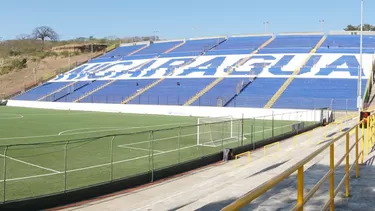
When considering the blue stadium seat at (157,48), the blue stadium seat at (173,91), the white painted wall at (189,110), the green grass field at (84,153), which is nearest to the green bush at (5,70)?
the blue stadium seat at (157,48)

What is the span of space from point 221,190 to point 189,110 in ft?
120

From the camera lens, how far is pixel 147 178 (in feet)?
50.4

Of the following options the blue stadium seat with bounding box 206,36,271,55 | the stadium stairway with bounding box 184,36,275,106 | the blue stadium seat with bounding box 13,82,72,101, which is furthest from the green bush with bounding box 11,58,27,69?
the stadium stairway with bounding box 184,36,275,106

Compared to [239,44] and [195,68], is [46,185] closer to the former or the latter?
[195,68]

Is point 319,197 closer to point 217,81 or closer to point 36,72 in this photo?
point 217,81

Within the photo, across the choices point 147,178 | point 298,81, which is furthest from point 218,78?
point 147,178

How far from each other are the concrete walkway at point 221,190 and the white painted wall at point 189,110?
1739 cm

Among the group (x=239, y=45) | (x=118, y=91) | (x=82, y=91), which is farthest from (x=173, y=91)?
(x=239, y=45)

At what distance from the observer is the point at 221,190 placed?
10453 mm

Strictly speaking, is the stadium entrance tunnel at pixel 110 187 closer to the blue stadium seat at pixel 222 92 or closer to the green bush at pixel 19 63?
the blue stadium seat at pixel 222 92

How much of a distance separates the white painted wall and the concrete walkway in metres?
17.4

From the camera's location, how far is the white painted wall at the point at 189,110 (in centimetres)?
3847

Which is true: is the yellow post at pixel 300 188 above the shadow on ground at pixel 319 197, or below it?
above

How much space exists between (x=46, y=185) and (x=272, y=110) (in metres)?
31.5
